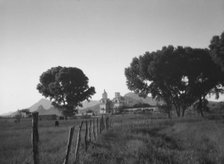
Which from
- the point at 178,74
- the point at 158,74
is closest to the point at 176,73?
the point at 178,74

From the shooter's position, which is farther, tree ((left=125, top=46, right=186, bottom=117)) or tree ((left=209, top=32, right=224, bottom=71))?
tree ((left=125, top=46, right=186, bottom=117))

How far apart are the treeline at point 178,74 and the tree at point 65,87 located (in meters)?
19.3

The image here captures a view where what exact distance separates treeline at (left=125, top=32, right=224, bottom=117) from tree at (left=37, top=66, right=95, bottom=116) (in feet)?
63.4

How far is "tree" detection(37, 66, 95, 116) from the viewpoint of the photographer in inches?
1997

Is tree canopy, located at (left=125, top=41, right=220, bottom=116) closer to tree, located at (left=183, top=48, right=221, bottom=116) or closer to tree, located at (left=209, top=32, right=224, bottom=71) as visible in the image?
tree, located at (left=183, top=48, right=221, bottom=116)

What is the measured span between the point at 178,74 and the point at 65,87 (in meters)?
29.0

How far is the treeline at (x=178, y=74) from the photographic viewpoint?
113ft

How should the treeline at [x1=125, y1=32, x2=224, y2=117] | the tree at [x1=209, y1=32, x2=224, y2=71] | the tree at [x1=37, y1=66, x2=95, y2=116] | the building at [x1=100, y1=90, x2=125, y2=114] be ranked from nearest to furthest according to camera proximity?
the tree at [x1=209, y1=32, x2=224, y2=71], the treeline at [x1=125, y1=32, x2=224, y2=117], the tree at [x1=37, y1=66, x2=95, y2=116], the building at [x1=100, y1=90, x2=125, y2=114]

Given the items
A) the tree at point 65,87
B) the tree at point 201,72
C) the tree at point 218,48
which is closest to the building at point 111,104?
the tree at point 65,87

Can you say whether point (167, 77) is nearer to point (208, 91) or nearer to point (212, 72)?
point (212, 72)

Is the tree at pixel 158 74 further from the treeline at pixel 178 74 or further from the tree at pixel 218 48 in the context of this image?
the tree at pixel 218 48

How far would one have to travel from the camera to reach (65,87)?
50719 mm

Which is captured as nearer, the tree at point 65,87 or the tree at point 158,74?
the tree at point 158,74

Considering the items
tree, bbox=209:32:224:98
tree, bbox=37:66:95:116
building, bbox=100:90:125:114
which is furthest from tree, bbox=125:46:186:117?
building, bbox=100:90:125:114
